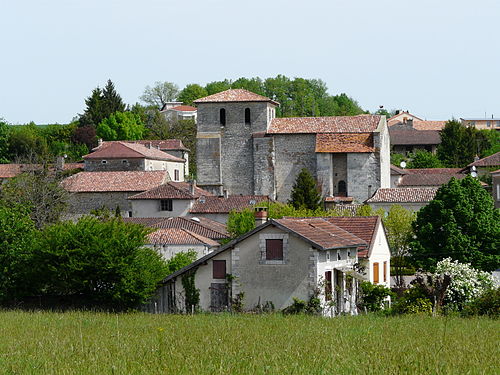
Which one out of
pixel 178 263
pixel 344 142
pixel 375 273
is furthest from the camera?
pixel 344 142

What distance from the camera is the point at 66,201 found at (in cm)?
6788

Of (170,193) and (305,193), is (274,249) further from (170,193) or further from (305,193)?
(305,193)

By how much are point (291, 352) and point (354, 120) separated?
201ft

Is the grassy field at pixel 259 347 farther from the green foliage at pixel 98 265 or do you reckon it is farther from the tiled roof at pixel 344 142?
the tiled roof at pixel 344 142

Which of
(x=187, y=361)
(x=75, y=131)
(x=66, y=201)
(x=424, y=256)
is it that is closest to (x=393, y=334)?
(x=187, y=361)

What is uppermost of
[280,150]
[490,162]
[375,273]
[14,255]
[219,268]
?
[280,150]

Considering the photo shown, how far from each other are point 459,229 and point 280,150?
29.7 m

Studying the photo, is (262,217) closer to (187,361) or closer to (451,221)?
(451,221)

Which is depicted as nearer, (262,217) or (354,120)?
(262,217)

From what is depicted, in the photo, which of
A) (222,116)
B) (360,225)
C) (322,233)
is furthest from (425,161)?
(322,233)

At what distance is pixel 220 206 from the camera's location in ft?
215

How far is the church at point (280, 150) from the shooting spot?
7281 centimetres

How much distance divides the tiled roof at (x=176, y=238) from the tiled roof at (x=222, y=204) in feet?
48.4

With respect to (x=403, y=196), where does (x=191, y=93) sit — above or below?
above
